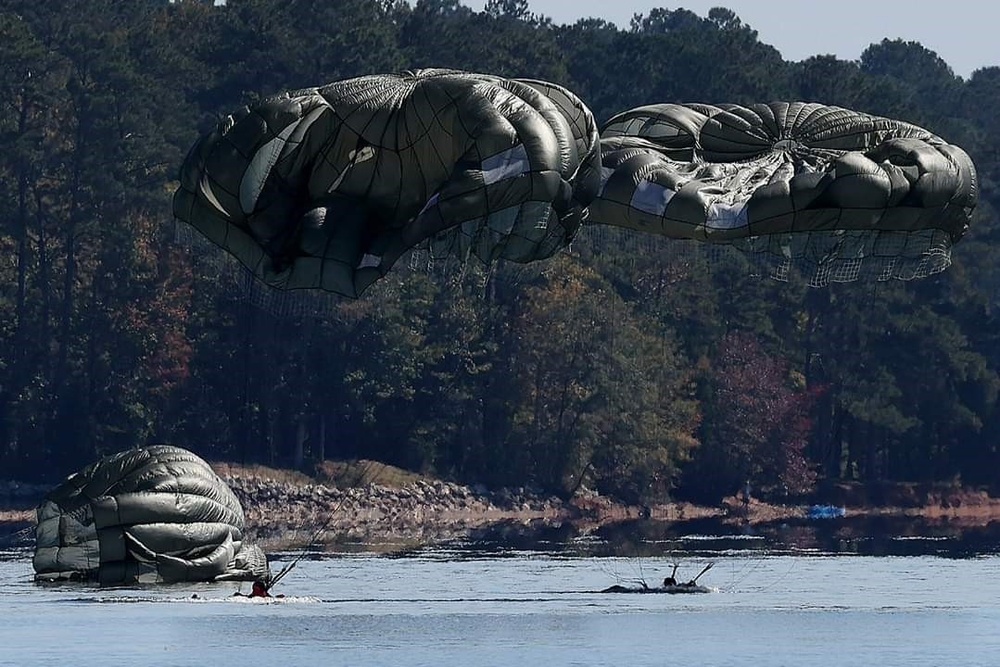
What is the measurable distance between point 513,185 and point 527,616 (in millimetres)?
28838

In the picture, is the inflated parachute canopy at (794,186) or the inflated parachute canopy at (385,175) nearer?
the inflated parachute canopy at (385,175)

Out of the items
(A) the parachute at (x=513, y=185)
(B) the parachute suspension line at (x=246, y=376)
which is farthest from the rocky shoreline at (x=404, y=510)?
(A) the parachute at (x=513, y=185)

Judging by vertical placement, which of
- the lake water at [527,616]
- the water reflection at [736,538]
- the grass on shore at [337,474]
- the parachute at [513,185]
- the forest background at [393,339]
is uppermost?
the forest background at [393,339]

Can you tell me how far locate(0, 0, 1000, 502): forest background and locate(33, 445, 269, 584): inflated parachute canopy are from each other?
1801 inches

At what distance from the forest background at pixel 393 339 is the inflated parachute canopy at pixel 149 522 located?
45.8m

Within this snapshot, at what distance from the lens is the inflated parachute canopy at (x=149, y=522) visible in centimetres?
7356

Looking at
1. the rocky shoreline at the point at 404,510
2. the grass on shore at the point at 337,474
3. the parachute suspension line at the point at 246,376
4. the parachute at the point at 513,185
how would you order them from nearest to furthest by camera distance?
the parachute at the point at 513,185, the rocky shoreline at the point at 404,510, the grass on shore at the point at 337,474, the parachute suspension line at the point at 246,376

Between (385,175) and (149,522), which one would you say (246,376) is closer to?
(149,522)

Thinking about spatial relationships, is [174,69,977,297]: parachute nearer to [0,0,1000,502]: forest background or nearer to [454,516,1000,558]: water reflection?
[454,516,1000,558]: water reflection

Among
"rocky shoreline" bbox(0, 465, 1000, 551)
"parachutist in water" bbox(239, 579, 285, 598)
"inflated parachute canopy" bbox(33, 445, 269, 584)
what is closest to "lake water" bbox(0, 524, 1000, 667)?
"parachutist in water" bbox(239, 579, 285, 598)

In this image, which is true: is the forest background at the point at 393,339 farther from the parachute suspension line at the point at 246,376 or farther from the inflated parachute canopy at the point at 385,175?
the inflated parachute canopy at the point at 385,175

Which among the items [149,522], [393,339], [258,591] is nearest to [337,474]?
[393,339]

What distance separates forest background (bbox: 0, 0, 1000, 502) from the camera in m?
134

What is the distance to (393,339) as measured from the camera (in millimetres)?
132625
